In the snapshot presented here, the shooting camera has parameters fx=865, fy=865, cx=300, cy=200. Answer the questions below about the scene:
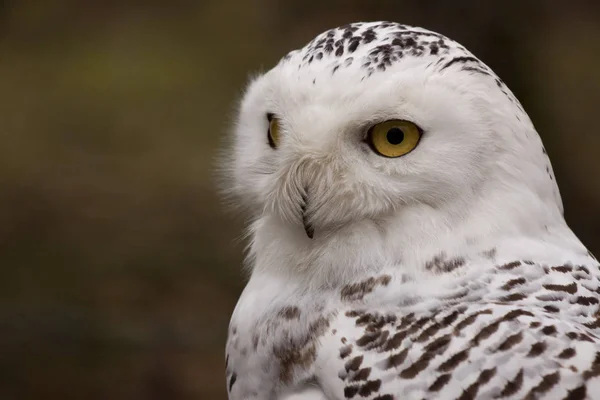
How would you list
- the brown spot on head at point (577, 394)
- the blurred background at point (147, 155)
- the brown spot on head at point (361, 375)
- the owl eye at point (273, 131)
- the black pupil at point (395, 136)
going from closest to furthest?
the brown spot on head at point (577, 394)
the brown spot on head at point (361, 375)
the black pupil at point (395, 136)
the owl eye at point (273, 131)
the blurred background at point (147, 155)

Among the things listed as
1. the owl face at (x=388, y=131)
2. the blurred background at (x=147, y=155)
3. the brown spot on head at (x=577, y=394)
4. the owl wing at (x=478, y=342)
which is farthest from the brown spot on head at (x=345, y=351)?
the blurred background at (x=147, y=155)

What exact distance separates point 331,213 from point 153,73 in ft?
10.8

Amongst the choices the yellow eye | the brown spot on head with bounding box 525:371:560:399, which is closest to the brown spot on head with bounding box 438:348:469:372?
the brown spot on head with bounding box 525:371:560:399

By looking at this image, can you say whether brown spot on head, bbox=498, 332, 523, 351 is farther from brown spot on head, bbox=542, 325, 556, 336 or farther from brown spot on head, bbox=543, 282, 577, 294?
brown spot on head, bbox=543, 282, 577, 294

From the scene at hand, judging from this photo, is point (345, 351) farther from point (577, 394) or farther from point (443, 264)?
point (577, 394)

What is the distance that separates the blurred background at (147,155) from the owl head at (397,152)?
1894 mm

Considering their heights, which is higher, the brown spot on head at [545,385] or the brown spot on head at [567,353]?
the brown spot on head at [567,353]

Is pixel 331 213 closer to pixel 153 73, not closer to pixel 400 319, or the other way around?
pixel 400 319

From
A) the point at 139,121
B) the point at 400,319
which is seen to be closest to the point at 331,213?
the point at 400,319

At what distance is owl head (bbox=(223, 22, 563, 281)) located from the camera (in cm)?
139

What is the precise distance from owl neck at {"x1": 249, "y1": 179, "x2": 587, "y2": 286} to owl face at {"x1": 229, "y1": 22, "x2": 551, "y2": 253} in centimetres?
Answer: 1

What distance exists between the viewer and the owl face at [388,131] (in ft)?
4.57

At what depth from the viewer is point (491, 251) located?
4.67 feet

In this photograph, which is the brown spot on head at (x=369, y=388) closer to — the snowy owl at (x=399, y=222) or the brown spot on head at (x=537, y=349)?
the snowy owl at (x=399, y=222)
